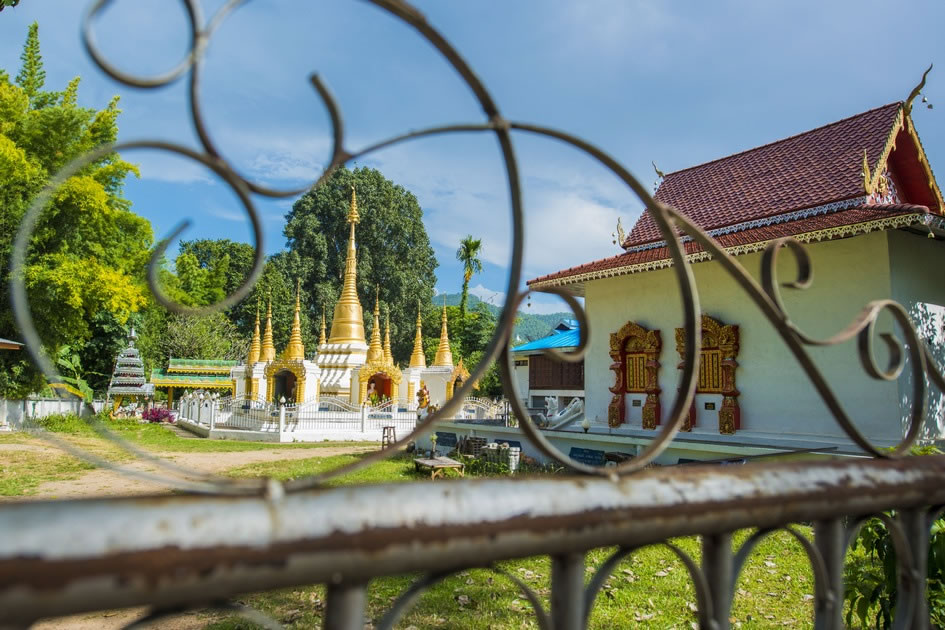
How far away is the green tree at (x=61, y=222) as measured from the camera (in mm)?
16922

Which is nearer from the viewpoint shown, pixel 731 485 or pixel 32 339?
pixel 32 339

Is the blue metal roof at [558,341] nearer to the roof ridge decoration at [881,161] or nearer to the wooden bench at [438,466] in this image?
the wooden bench at [438,466]

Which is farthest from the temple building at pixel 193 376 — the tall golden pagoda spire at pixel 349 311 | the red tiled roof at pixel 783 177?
the red tiled roof at pixel 783 177

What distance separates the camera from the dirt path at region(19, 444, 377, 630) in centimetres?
430

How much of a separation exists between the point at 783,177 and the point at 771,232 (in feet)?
8.10

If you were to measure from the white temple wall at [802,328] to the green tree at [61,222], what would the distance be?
1432 centimetres

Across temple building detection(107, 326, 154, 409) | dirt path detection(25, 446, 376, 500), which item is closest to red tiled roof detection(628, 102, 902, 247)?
dirt path detection(25, 446, 376, 500)

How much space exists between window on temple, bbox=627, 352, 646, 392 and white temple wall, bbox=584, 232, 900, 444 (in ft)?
1.21

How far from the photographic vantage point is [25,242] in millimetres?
773

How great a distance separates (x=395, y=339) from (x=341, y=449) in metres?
29.4

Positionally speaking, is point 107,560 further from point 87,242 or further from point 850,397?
point 87,242

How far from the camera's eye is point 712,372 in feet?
33.8

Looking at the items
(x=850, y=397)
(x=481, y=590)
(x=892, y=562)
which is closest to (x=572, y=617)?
(x=892, y=562)

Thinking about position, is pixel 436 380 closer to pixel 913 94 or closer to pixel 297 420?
pixel 297 420
